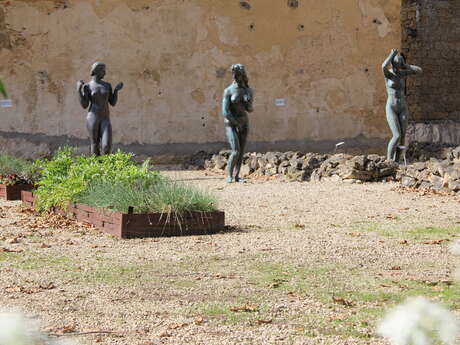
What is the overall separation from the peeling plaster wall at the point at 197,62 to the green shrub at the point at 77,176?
31.2 feet

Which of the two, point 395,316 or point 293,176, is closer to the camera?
point 395,316

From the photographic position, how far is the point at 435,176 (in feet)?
32.0

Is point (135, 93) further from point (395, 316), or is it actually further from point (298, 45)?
point (395, 316)

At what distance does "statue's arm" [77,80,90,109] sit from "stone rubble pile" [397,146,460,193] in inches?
188

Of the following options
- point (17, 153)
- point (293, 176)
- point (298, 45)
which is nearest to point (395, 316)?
point (293, 176)

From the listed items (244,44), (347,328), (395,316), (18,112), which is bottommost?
(347,328)

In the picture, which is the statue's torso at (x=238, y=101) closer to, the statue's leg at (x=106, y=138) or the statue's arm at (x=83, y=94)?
the statue's leg at (x=106, y=138)

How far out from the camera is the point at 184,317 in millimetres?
3281

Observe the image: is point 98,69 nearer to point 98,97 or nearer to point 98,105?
point 98,97

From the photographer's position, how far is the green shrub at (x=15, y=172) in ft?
30.3

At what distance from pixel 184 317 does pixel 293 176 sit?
29.7ft

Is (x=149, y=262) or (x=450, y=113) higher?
(x=450, y=113)

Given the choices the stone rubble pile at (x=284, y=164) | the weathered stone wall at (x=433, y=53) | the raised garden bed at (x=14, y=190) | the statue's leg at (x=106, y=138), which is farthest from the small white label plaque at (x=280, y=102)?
the raised garden bed at (x=14, y=190)

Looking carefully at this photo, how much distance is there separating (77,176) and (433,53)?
1410 cm
